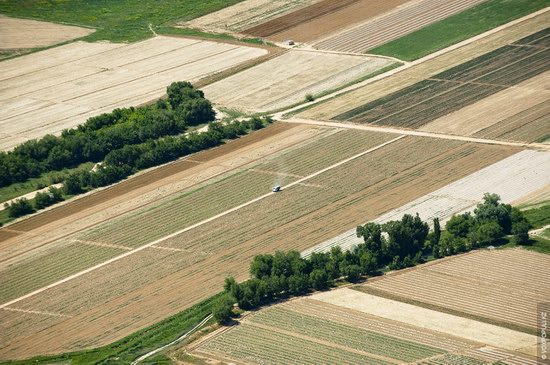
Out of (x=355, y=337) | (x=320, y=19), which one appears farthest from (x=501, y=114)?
(x=355, y=337)

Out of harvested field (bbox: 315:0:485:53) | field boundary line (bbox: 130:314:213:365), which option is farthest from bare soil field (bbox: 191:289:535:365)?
harvested field (bbox: 315:0:485:53)

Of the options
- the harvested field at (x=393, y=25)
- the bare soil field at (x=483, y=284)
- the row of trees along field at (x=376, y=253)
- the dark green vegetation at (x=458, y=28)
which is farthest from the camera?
the harvested field at (x=393, y=25)

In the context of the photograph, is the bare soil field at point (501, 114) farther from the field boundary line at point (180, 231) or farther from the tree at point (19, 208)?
the tree at point (19, 208)

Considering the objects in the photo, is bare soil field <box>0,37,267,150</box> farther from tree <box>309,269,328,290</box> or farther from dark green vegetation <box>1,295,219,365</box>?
tree <box>309,269,328,290</box>

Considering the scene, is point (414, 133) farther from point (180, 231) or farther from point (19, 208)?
point (19, 208)

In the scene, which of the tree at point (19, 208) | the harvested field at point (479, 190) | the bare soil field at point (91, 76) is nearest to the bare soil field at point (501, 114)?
the harvested field at point (479, 190)

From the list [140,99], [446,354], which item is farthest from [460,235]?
[140,99]
